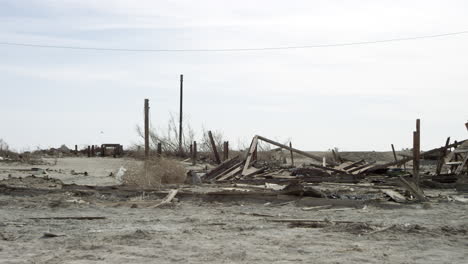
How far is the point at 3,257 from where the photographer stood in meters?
7.02

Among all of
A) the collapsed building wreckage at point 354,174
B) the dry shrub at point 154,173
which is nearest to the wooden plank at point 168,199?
the dry shrub at point 154,173

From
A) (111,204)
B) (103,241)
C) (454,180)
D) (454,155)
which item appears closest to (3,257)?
(103,241)

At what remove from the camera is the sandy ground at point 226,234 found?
714cm

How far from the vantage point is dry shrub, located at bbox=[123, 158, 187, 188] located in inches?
699

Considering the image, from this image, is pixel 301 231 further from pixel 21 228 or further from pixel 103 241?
pixel 21 228

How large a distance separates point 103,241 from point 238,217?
353cm

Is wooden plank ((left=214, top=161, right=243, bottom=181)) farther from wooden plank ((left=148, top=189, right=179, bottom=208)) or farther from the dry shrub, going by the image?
wooden plank ((left=148, top=189, right=179, bottom=208))

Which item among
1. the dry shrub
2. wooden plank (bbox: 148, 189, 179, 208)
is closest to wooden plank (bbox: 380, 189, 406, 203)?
wooden plank (bbox: 148, 189, 179, 208)

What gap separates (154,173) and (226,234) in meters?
10.4

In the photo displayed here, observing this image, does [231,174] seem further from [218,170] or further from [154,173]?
[154,173]

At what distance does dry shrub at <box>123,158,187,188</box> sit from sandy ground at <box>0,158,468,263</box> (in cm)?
428

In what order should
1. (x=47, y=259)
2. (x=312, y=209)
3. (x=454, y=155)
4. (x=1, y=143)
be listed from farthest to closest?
(x=1, y=143) < (x=454, y=155) < (x=312, y=209) < (x=47, y=259)

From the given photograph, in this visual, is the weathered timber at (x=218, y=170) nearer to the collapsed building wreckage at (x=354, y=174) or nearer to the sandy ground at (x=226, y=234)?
the collapsed building wreckage at (x=354, y=174)

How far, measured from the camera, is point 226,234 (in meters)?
8.93
